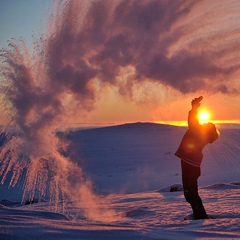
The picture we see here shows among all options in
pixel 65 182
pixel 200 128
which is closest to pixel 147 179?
pixel 65 182

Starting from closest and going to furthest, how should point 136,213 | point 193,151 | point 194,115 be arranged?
point 193,151 → point 194,115 → point 136,213

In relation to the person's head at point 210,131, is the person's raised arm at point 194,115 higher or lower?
higher

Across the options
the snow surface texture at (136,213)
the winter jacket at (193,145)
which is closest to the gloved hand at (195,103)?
the winter jacket at (193,145)

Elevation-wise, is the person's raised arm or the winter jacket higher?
the person's raised arm

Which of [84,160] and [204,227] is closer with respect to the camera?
[204,227]

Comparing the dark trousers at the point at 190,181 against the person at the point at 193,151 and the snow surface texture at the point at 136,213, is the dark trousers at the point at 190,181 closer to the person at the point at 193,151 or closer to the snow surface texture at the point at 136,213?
the person at the point at 193,151

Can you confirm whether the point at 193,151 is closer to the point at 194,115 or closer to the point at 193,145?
the point at 193,145

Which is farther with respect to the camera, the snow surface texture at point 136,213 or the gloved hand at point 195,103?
the gloved hand at point 195,103

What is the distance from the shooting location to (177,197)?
34.2ft

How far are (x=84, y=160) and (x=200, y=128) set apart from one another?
24.0 meters

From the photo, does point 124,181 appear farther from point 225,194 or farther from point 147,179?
point 225,194

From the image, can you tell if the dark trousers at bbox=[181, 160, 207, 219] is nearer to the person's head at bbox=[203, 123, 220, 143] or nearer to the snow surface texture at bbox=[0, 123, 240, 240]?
the snow surface texture at bbox=[0, 123, 240, 240]

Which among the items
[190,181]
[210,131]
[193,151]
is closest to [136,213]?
[190,181]

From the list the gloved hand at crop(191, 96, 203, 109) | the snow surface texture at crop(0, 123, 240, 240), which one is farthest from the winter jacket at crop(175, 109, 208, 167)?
the snow surface texture at crop(0, 123, 240, 240)
